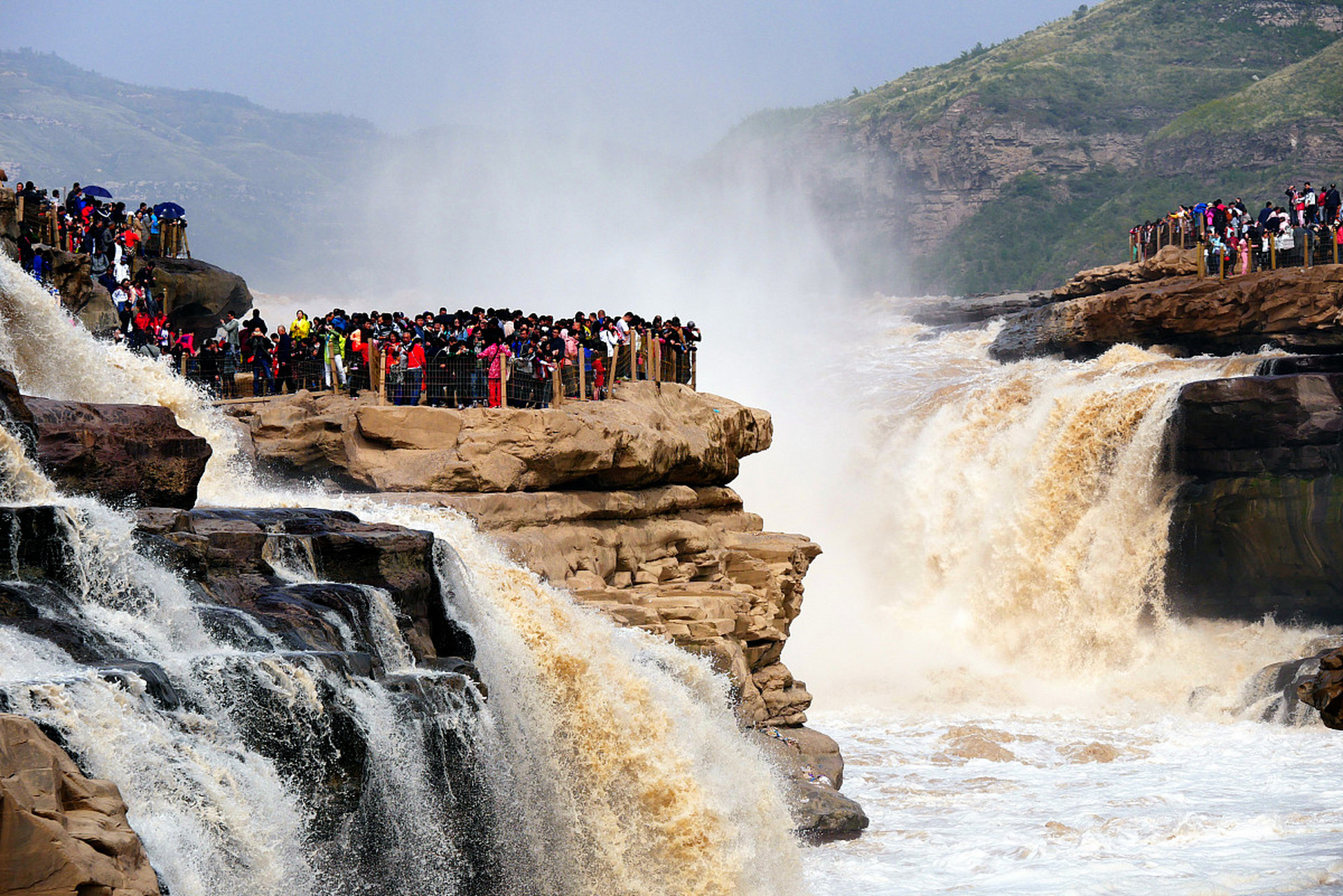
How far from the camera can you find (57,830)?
7465mm

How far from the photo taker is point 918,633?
3161cm

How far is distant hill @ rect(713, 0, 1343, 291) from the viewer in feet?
229

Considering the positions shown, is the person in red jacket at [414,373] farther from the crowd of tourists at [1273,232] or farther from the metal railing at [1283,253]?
the crowd of tourists at [1273,232]

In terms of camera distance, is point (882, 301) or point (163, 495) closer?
point (163, 495)

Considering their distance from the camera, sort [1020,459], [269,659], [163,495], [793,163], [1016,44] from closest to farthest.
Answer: [269,659]
[163,495]
[1020,459]
[793,163]
[1016,44]

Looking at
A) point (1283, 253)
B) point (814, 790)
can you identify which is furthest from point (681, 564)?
point (1283, 253)

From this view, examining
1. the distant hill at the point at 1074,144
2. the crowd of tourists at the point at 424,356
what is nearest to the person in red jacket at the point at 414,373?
the crowd of tourists at the point at 424,356

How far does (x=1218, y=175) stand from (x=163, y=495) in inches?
2550

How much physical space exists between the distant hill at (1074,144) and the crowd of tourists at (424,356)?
5204cm

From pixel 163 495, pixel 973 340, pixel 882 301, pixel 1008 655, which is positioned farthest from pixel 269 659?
pixel 882 301

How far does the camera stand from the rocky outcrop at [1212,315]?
33.2 m

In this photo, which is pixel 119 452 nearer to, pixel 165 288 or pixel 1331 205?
pixel 165 288

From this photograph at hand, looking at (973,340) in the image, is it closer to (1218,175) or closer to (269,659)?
(1218,175)

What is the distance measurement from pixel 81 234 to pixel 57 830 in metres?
17.8
